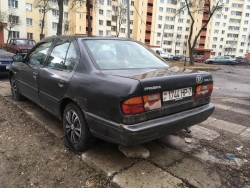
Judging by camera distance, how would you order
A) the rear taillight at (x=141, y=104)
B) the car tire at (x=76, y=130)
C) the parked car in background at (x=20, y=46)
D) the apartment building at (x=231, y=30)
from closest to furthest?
1. the rear taillight at (x=141, y=104)
2. the car tire at (x=76, y=130)
3. the parked car in background at (x=20, y=46)
4. the apartment building at (x=231, y=30)

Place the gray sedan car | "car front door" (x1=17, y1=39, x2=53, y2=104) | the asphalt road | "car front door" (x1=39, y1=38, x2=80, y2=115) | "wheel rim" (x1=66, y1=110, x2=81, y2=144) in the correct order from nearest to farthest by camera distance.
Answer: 1. "wheel rim" (x1=66, y1=110, x2=81, y2=144)
2. "car front door" (x1=39, y1=38, x2=80, y2=115)
3. "car front door" (x1=17, y1=39, x2=53, y2=104)
4. the asphalt road
5. the gray sedan car

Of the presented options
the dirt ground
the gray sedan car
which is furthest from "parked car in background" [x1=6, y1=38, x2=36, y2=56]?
the gray sedan car

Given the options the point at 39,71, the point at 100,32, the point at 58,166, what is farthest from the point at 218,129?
the point at 100,32

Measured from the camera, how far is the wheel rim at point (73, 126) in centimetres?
272

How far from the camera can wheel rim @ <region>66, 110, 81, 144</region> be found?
2.72 meters

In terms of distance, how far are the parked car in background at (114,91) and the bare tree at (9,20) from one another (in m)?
34.6

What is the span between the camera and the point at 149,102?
2180 mm

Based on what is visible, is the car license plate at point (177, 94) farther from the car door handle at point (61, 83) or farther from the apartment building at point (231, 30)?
the apartment building at point (231, 30)

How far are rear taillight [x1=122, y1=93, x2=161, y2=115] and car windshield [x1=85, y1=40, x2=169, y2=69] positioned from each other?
Result: 73cm

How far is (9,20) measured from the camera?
3400 centimetres

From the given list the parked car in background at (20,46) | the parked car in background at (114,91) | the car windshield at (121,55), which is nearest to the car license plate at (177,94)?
the parked car in background at (114,91)

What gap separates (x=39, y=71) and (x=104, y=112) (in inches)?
71.6

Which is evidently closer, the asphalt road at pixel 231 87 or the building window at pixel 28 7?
the asphalt road at pixel 231 87

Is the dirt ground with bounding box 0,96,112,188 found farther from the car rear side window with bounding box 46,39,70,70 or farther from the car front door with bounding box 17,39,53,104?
the car rear side window with bounding box 46,39,70,70
